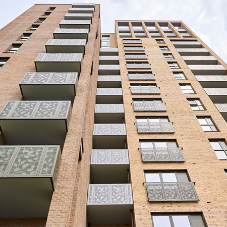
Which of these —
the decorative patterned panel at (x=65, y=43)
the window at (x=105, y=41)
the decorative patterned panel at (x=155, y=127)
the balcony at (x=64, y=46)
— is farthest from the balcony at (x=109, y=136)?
the window at (x=105, y=41)

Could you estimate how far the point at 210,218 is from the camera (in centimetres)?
980

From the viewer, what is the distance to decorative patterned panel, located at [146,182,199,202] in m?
10.7

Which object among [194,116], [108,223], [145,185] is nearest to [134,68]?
[194,116]

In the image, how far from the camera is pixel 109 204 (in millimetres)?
10531

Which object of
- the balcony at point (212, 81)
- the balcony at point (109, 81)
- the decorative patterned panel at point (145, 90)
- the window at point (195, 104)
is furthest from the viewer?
the balcony at point (109, 81)

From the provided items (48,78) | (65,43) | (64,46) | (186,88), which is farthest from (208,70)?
(48,78)

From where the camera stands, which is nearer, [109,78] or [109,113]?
[109,113]

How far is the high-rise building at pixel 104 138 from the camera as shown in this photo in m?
6.81

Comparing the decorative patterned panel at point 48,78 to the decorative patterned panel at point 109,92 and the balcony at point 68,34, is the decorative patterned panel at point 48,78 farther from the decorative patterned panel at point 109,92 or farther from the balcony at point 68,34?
Result: the decorative patterned panel at point 109,92

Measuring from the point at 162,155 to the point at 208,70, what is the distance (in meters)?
14.5

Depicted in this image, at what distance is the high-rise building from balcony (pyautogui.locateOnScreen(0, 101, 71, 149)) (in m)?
0.04

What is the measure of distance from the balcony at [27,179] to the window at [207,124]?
39.0 ft

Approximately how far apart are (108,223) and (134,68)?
16.4 metres

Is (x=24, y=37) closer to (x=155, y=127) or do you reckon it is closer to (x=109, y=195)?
(x=155, y=127)
